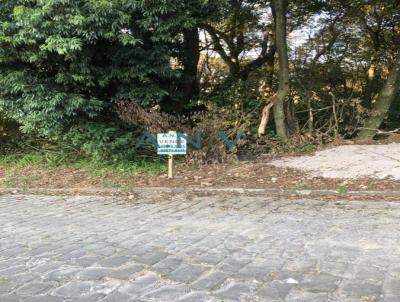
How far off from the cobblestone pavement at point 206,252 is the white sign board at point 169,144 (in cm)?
199

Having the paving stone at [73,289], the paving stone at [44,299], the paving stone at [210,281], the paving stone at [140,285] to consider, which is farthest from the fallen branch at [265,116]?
the paving stone at [44,299]

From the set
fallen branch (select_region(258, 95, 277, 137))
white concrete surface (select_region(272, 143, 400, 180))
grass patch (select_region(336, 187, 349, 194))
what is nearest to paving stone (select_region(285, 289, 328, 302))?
grass patch (select_region(336, 187, 349, 194))

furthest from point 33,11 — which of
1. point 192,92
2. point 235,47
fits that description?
point 235,47

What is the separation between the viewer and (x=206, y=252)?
5.21 metres

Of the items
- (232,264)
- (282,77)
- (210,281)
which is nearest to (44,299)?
(210,281)

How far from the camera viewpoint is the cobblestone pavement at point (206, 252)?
4.14 meters

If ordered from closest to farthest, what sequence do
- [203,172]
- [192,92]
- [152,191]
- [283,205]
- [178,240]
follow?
1. [178,240]
2. [283,205]
3. [152,191]
4. [203,172]
5. [192,92]

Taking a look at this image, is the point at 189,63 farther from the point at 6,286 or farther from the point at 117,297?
the point at 117,297

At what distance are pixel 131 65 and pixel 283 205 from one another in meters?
4.91

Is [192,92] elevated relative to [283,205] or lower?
elevated

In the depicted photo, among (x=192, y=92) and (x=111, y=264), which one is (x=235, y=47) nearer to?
(x=192, y=92)

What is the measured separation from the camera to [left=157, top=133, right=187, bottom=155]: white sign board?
382 inches

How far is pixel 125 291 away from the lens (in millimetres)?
4199

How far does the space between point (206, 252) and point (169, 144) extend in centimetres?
474
